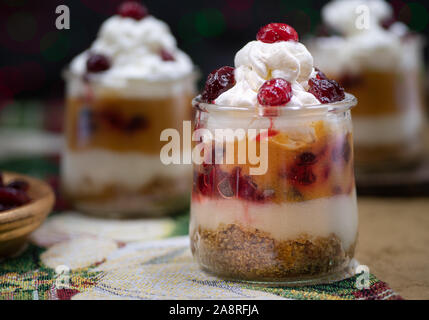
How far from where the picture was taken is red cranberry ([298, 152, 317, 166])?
4.07ft

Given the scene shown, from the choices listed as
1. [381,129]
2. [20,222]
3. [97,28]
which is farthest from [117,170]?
[97,28]

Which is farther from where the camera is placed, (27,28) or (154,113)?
(27,28)

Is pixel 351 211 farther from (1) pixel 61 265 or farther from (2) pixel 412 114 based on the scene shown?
(2) pixel 412 114

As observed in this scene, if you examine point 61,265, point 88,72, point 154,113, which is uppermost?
point 88,72

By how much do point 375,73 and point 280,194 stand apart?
108cm

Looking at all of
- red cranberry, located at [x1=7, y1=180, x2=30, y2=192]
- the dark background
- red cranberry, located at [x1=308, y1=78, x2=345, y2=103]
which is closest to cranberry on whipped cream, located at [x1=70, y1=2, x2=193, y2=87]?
red cranberry, located at [x1=7, y1=180, x2=30, y2=192]

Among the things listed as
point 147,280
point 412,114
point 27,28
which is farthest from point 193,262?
point 27,28

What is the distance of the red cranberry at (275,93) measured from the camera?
123cm

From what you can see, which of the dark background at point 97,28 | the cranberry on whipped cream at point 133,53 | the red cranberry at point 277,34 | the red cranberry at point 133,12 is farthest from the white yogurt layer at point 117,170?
the dark background at point 97,28

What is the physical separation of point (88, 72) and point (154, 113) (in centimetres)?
23

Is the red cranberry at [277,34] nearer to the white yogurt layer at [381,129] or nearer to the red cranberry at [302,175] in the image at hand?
the red cranberry at [302,175]

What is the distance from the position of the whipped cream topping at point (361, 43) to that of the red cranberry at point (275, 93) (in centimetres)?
99

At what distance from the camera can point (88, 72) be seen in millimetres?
1870

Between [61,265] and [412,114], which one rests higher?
[412,114]
